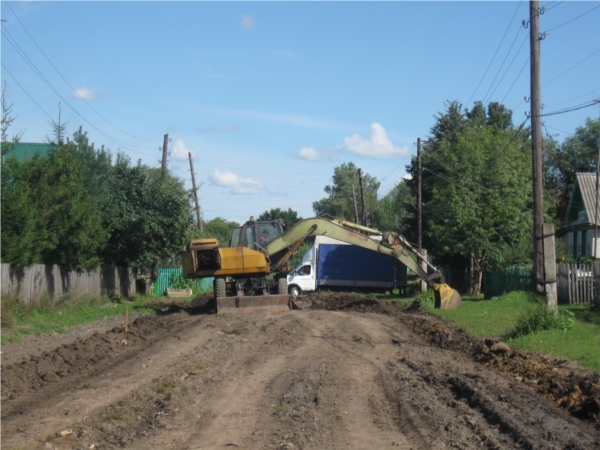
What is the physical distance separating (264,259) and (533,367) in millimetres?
13383

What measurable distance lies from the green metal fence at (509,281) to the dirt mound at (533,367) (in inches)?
295

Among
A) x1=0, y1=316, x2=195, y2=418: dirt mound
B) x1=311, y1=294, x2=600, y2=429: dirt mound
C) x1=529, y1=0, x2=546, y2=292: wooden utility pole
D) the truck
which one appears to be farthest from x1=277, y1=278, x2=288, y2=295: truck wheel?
the truck

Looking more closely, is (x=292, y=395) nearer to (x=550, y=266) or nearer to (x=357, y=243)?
(x=550, y=266)

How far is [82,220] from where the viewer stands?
26188 mm

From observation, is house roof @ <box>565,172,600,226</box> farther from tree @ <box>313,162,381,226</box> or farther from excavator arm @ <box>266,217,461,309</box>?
tree @ <box>313,162,381,226</box>

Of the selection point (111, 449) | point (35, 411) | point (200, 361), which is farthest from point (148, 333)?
point (111, 449)

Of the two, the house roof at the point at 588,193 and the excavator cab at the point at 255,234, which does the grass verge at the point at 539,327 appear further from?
the house roof at the point at 588,193

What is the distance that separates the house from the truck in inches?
400

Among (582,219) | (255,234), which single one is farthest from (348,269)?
(255,234)

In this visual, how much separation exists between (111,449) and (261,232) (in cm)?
1863

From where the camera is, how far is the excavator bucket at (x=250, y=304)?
23.8 metres

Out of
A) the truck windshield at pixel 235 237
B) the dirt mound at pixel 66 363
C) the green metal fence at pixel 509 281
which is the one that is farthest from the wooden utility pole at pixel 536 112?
the dirt mound at pixel 66 363

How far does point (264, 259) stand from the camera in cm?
2484

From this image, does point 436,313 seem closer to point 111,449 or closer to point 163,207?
point 163,207
